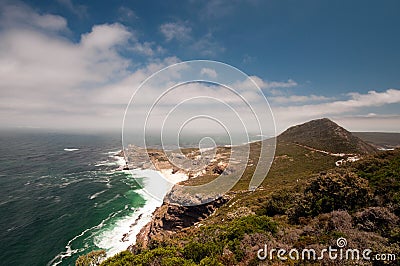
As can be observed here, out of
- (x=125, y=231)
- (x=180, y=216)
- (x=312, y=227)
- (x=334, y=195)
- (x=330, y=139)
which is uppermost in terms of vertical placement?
(x=330, y=139)

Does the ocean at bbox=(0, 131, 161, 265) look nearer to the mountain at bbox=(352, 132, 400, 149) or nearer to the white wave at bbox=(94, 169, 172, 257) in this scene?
the white wave at bbox=(94, 169, 172, 257)

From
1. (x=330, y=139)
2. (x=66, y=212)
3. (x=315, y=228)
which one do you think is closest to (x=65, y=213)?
(x=66, y=212)

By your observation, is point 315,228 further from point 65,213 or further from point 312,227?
point 65,213

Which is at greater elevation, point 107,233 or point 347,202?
point 347,202

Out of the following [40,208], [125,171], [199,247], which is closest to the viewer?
[199,247]

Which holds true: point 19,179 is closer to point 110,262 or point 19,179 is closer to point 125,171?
point 125,171

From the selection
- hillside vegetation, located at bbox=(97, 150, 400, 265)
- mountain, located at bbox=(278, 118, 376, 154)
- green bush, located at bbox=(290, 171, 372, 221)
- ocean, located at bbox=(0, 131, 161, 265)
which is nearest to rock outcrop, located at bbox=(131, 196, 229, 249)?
ocean, located at bbox=(0, 131, 161, 265)

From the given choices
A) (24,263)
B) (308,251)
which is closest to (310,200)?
(308,251)

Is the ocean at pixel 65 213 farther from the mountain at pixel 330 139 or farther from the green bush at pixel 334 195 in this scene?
the mountain at pixel 330 139
